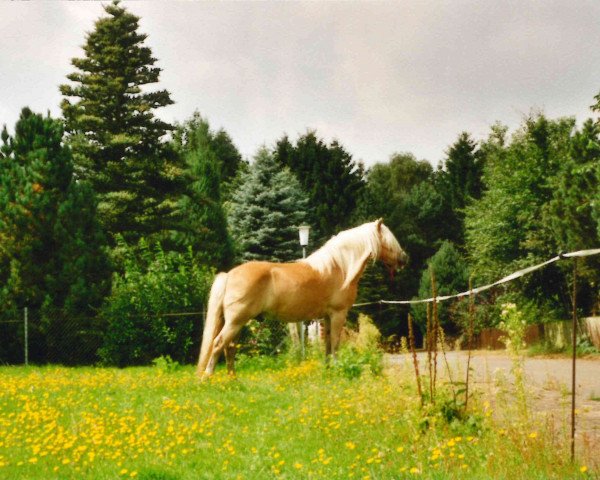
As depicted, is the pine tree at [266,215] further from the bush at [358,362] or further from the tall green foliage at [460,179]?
the bush at [358,362]

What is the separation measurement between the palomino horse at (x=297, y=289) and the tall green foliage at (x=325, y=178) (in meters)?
26.5

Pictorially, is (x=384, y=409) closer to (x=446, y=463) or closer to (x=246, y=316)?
(x=446, y=463)

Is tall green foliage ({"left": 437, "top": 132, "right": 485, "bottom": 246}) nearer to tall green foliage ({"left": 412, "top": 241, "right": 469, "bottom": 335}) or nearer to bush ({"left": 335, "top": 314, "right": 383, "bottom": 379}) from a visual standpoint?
tall green foliage ({"left": 412, "top": 241, "right": 469, "bottom": 335})

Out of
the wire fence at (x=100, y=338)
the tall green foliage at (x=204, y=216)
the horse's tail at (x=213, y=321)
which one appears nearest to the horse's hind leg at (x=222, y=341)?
the horse's tail at (x=213, y=321)

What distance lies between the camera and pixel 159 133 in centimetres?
3266

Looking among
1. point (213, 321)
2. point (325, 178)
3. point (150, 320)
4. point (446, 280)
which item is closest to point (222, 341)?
point (213, 321)

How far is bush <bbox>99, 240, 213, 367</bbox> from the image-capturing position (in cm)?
1638

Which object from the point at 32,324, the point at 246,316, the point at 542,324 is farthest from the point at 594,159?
the point at 32,324

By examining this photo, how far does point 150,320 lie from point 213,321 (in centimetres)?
606

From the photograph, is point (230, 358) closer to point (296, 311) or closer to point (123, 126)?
Answer: point (296, 311)

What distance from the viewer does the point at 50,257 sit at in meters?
16.6

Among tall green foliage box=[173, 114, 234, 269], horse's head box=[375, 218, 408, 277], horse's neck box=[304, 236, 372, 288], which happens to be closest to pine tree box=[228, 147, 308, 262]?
tall green foliage box=[173, 114, 234, 269]

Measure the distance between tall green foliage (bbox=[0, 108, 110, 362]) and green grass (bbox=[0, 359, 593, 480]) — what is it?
23.4ft

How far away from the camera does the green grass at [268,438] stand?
5137mm
